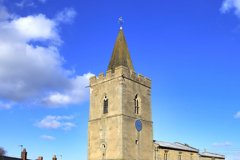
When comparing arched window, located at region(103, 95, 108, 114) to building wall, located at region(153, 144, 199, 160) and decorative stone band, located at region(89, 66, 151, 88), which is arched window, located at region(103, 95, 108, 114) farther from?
building wall, located at region(153, 144, 199, 160)

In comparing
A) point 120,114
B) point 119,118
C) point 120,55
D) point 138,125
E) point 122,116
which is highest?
point 120,55

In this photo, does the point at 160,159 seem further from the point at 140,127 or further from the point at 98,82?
the point at 98,82

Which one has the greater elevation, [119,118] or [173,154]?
[119,118]

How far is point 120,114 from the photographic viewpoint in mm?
30500

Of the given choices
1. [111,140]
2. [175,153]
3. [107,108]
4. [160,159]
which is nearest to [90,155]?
[111,140]

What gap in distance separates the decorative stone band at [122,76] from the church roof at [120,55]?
171 centimetres

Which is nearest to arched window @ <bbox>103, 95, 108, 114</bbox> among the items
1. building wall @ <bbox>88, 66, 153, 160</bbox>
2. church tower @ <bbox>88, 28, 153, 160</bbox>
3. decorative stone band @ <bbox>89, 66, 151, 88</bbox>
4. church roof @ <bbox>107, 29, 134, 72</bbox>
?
church tower @ <bbox>88, 28, 153, 160</bbox>

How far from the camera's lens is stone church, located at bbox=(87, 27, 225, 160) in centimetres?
3039

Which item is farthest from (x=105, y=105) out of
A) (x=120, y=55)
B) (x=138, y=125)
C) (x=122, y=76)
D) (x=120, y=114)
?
(x=120, y=55)

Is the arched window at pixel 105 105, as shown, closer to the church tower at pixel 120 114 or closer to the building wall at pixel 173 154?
the church tower at pixel 120 114

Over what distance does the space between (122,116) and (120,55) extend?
9224 mm

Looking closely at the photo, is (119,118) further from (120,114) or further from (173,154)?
(173,154)

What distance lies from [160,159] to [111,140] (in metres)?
7.57

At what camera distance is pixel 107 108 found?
1286 inches
